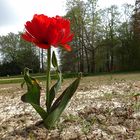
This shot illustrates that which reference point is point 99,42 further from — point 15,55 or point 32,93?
point 32,93

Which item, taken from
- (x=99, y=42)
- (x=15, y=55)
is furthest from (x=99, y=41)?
(x=15, y=55)

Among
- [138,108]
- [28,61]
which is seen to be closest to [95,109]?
[138,108]

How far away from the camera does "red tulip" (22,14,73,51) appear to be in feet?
12.3

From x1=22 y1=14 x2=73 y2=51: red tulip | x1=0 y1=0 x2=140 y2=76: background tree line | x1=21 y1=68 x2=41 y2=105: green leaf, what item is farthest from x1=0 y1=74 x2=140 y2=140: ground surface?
x1=0 y1=0 x2=140 y2=76: background tree line

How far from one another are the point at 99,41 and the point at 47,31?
2228 inches

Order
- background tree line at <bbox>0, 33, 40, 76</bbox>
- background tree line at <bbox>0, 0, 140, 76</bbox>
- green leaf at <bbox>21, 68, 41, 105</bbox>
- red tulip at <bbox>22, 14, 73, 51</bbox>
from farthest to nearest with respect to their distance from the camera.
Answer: background tree line at <bbox>0, 33, 40, 76</bbox> < background tree line at <bbox>0, 0, 140, 76</bbox> < green leaf at <bbox>21, 68, 41, 105</bbox> < red tulip at <bbox>22, 14, 73, 51</bbox>

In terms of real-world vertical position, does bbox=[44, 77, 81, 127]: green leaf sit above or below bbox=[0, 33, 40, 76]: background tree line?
below

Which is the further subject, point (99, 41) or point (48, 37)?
point (99, 41)

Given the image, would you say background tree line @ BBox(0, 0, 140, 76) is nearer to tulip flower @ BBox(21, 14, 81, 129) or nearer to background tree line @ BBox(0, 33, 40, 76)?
background tree line @ BBox(0, 33, 40, 76)

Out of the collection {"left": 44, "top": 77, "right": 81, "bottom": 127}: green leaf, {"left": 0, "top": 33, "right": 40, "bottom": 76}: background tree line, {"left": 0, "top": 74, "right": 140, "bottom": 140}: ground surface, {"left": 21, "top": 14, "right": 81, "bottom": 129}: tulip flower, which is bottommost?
{"left": 0, "top": 74, "right": 140, "bottom": 140}: ground surface

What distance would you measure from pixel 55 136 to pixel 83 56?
187ft

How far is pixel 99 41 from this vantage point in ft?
197

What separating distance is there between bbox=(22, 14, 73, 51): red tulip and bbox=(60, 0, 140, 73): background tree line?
5140 centimetres

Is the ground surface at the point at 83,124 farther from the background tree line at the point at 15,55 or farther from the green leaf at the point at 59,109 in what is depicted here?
the background tree line at the point at 15,55
